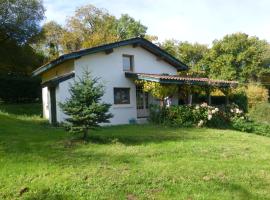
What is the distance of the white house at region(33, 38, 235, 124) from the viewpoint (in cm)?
1858

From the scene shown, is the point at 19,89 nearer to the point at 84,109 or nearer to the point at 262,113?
the point at 262,113

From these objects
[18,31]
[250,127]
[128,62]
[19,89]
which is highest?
[18,31]

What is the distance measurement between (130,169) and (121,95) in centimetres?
1291

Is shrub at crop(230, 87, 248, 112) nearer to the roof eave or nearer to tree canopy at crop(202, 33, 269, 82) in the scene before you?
the roof eave

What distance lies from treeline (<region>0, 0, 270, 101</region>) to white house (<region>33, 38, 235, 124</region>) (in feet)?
37.5

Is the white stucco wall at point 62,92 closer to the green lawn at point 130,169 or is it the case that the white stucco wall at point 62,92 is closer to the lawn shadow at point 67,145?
the lawn shadow at point 67,145

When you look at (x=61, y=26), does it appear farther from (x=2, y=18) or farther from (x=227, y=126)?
(x=227, y=126)

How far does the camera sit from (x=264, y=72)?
161ft

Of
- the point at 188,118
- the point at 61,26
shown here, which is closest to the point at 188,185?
the point at 188,118

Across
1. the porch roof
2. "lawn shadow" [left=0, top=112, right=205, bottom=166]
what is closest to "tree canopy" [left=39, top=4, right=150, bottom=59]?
the porch roof

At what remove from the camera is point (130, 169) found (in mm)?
7922

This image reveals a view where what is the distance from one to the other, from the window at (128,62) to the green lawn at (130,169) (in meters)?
10.1

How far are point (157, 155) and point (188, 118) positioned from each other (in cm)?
869

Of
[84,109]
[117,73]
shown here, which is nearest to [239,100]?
[117,73]
